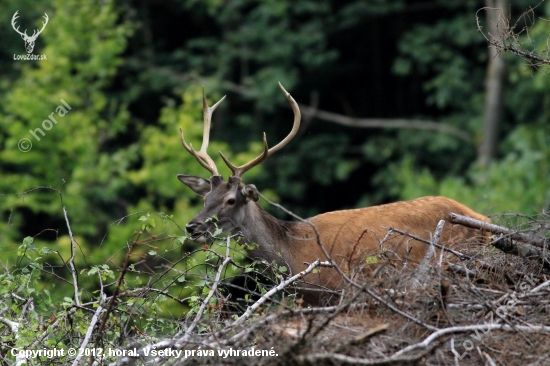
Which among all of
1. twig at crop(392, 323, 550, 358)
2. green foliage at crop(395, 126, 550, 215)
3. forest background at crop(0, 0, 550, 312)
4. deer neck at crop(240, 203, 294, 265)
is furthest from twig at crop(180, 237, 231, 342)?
forest background at crop(0, 0, 550, 312)

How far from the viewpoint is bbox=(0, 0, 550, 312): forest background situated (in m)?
17.8

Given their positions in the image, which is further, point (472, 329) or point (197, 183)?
point (197, 183)

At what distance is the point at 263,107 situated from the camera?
20828mm

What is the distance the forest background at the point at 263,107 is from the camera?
1778 cm

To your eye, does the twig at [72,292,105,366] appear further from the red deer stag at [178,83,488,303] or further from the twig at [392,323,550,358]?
the red deer stag at [178,83,488,303]

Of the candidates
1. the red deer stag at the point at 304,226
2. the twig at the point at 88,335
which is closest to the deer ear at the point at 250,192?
the red deer stag at the point at 304,226

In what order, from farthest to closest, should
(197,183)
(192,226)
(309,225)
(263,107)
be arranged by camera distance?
(263,107), (197,183), (309,225), (192,226)

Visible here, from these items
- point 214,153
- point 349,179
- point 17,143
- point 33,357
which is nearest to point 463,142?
point 349,179

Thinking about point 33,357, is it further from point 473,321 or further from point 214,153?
point 214,153

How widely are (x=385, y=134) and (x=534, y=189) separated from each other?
18.3 ft

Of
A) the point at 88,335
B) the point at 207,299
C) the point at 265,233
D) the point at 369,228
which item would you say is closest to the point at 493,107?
the point at 369,228

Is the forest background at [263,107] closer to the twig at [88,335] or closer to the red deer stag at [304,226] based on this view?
the red deer stag at [304,226]

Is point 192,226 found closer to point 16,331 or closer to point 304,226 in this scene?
point 304,226

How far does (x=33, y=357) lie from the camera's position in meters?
5.56
